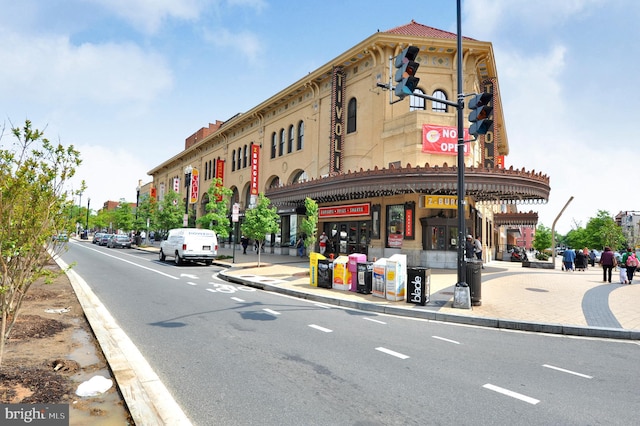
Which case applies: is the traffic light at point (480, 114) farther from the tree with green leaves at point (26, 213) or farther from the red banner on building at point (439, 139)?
the red banner on building at point (439, 139)

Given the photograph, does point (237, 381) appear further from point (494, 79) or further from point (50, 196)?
point (494, 79)

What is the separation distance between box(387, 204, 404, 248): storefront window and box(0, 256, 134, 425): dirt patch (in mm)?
15133

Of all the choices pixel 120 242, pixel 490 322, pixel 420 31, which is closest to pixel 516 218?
pixel 420 31

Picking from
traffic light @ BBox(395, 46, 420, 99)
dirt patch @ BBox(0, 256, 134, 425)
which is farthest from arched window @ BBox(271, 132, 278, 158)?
dirt patch @ BBox(0, 256, 134, 425)

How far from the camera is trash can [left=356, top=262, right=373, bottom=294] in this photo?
1141 cm

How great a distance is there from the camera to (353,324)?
25.7ft

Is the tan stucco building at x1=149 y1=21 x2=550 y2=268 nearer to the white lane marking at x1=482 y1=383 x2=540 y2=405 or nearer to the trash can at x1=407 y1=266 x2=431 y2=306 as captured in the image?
the trash can at x1=407 y1=266 x2=431 y2=306

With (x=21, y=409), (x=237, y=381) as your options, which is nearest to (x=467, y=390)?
(x=237, y=381)

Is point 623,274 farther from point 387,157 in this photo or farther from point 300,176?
point 300,176

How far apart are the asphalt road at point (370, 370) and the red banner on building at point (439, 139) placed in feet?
42.7

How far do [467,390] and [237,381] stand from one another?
2.69 metres

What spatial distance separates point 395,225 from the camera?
796 inches

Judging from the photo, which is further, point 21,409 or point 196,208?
point 196,208

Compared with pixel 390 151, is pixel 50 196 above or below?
below
